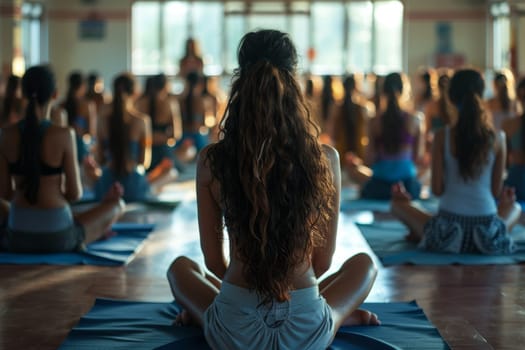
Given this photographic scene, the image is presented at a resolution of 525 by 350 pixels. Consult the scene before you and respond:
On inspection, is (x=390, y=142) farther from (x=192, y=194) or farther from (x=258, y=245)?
(x=258, y=245)

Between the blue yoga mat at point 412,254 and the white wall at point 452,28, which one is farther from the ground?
the white wall at point 452,28

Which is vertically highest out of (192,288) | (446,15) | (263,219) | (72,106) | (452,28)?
(446,15)

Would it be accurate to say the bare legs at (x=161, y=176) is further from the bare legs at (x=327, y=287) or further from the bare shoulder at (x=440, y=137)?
the bare legs at (x=327, y=287)

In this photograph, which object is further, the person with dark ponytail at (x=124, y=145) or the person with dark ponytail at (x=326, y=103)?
the person with dark ponytail at (x=326, y=103)

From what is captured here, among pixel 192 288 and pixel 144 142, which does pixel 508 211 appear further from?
pixel 144 142

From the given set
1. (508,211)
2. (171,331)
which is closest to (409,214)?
(508,211)

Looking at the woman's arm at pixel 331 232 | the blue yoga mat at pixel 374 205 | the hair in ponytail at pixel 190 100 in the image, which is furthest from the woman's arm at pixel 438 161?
the hair in ponytail at pixel 190 100

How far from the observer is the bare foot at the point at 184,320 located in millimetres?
3387

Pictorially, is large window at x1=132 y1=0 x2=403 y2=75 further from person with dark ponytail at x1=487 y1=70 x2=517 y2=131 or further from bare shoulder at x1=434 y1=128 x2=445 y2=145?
bare shoulder at x1=434 y1=128 x2=445 y2=145

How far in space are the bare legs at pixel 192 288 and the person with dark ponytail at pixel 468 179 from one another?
1.95m

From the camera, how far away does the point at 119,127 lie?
669 centimetres

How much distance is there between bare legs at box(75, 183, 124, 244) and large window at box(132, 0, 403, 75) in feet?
41.0

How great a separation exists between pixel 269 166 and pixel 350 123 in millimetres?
6176

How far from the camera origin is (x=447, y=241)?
495 cm
